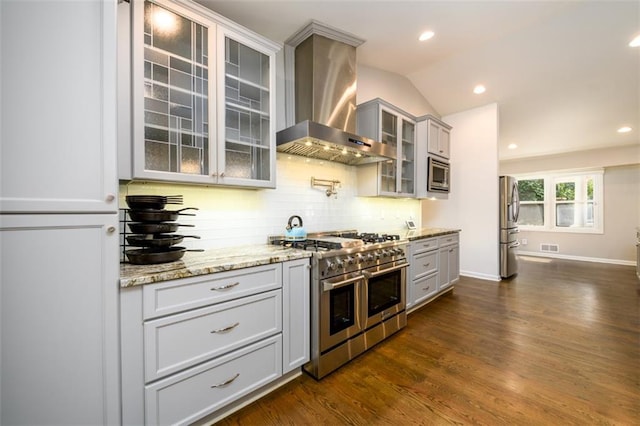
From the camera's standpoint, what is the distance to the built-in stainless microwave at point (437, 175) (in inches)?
151

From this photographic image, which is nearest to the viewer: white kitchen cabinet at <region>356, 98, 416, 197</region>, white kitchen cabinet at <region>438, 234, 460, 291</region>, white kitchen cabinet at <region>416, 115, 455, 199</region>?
white kitchen cabinet at <region>356, 98, 416, 197</region>

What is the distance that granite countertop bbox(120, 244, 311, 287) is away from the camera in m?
1.24

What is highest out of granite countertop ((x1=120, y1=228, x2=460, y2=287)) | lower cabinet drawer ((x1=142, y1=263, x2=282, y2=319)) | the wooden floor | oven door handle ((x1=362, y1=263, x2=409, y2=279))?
granite countertop ((x1=120, y1=228, x2=460, y2=287))

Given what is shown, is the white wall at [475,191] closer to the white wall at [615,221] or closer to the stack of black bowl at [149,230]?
the white wall at [615,221]

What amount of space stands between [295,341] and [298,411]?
1.28 feet

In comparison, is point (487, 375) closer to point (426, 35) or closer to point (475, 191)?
point (426, 35)

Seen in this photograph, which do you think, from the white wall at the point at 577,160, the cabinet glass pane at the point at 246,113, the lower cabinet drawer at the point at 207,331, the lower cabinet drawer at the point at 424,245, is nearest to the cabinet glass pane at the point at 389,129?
the lower cabinet drawer at the point at 424,245

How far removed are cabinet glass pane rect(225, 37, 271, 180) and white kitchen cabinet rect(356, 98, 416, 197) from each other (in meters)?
1.47

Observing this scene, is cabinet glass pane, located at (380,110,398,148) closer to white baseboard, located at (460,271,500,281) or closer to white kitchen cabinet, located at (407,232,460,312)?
white kitchen cabinet, located at (407,232,460,312)

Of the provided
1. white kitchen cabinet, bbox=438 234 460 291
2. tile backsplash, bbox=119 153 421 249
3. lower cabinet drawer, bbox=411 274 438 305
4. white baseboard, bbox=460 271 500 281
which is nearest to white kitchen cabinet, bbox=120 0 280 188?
tile backsplash, bbox=119 153 421 249

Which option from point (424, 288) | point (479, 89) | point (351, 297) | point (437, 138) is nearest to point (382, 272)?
point (351, 297)

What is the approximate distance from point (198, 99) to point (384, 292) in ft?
7.20

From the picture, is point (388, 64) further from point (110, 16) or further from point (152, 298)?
point (152, 298)

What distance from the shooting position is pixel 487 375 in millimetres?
1955
